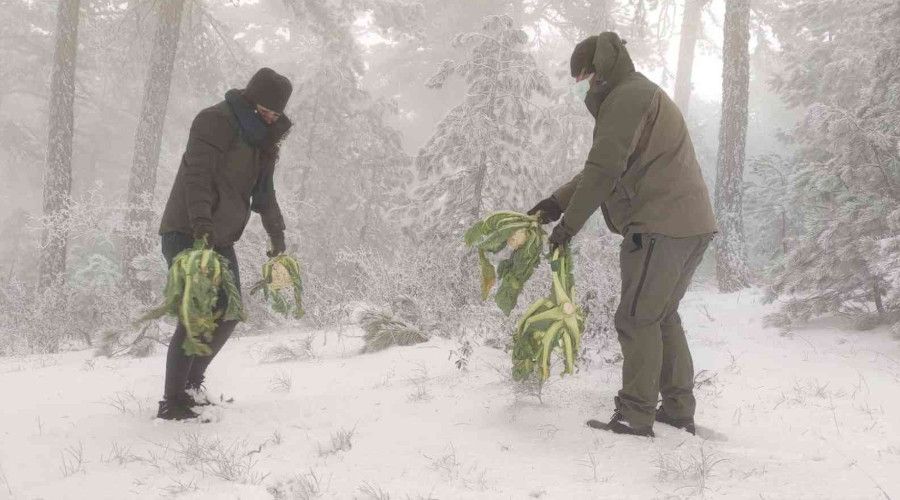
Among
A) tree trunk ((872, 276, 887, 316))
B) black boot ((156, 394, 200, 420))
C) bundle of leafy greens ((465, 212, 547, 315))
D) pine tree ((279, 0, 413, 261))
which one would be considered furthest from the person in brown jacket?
pine tree ((279, 0, 413, 261))

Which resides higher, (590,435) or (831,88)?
(831,88)

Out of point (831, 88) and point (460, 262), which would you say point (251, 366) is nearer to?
point (460, 262)

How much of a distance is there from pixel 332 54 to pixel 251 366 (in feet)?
45.3

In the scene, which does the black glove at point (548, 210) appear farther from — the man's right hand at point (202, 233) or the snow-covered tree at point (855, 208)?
the snow-covered tree at point (855, 208)

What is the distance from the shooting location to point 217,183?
336cm

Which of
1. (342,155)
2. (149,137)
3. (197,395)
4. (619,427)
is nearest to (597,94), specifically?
(619,427)

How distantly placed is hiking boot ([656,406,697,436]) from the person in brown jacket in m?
0.28

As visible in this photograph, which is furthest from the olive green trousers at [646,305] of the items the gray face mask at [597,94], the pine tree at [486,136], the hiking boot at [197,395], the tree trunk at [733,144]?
the tree trunk at [733,144]

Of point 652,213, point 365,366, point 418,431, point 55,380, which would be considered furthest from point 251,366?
point 652,213

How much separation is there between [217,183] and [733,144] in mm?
10122

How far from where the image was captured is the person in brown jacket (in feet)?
9.25

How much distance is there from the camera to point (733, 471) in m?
2.52

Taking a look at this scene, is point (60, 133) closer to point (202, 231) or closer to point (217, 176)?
point (217, 176)

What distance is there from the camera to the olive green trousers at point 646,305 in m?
2.92
